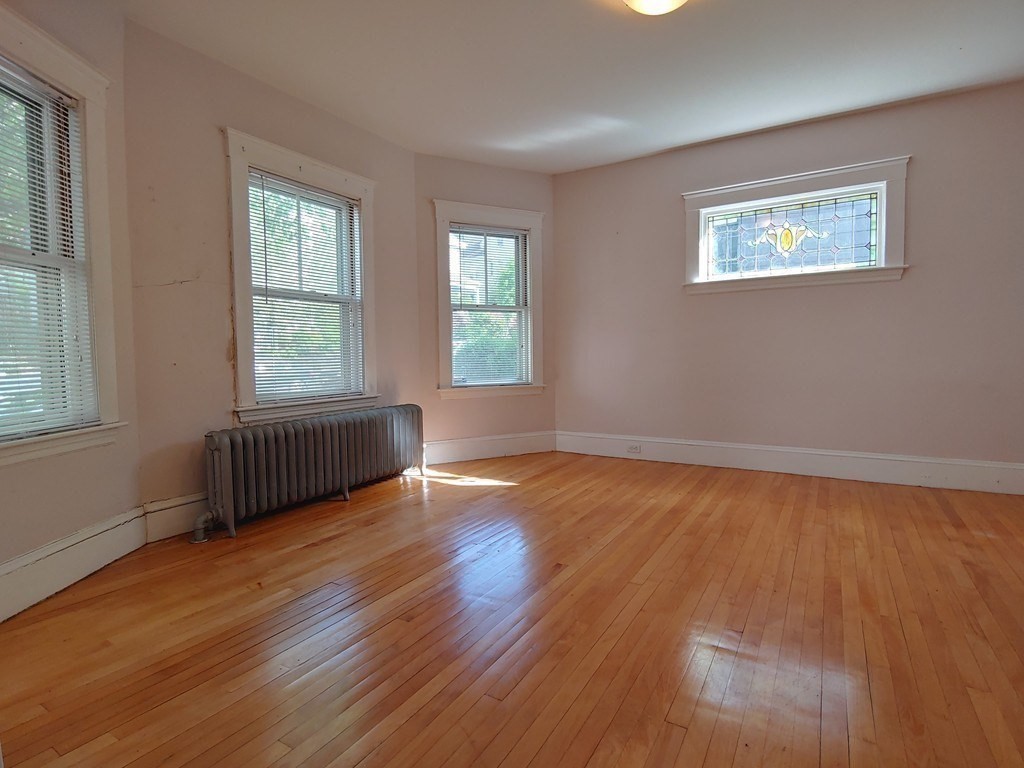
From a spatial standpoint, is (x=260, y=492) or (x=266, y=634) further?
(x=260, y=492)

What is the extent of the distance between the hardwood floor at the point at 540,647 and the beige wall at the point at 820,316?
43.9 inches

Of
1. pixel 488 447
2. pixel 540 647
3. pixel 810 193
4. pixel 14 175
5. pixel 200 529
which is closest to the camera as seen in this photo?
pixel 540 647

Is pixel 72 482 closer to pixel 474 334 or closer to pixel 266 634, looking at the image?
pixel 266 634

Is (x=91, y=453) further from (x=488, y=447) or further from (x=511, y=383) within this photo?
(x=511, y=383)

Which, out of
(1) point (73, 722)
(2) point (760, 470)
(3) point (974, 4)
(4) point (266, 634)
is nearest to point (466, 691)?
(4) point (266, 634)

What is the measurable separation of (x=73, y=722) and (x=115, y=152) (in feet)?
9.14

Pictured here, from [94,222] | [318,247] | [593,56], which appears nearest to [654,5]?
[593,56]

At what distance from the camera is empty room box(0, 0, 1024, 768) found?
1.63 meters

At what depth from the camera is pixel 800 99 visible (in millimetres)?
3863

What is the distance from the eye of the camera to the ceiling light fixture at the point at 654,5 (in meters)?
2.66

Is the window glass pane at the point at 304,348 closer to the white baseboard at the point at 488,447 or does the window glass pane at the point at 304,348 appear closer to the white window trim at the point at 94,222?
the white window trim at the point at 94,222

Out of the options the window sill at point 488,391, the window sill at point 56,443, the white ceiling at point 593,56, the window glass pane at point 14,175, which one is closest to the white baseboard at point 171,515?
the window sill at point 56,443

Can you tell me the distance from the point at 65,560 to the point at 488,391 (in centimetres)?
353

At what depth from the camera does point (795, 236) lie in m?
4.46
